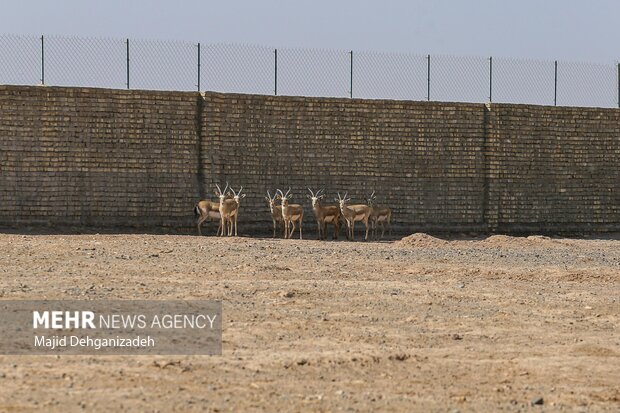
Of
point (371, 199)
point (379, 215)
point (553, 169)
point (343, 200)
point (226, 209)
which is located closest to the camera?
point (226, 209)

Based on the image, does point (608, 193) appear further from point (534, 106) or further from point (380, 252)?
point (380, 252)

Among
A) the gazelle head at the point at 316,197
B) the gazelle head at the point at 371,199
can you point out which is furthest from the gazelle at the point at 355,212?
the gazelle head at the point at 371,199

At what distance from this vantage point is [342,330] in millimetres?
12867

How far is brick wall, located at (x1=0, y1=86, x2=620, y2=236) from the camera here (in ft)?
92.0

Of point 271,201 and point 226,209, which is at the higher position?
point 271,201

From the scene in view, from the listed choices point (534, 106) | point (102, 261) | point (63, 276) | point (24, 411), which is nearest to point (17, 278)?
point (63, 276)

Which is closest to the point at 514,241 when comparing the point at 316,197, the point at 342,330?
the point at 316,197

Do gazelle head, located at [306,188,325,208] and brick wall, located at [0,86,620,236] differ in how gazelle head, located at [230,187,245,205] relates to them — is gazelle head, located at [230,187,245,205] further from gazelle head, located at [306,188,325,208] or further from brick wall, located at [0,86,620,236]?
gazelle head, located at [306,188,325,208]

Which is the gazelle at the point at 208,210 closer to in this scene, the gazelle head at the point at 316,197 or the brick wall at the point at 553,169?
the gazelle head at the point at 316,197

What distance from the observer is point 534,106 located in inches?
1296

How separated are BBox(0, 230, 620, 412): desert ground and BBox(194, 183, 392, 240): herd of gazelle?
Result: 405cm

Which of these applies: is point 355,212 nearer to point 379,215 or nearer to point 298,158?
point 379,215

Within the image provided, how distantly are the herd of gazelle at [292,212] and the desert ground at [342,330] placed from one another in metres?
4.05

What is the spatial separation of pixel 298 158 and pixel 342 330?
57.6ft
